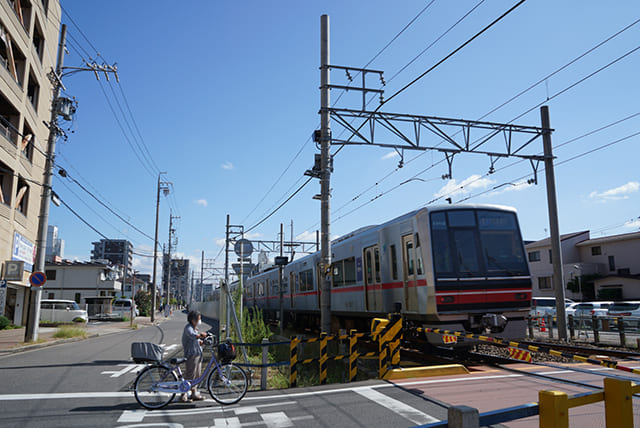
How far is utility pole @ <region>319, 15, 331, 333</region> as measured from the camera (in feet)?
38.8

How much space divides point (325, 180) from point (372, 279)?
9.48 feet

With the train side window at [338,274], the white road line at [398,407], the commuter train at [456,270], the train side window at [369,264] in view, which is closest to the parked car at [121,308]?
the train side window at [338,274]

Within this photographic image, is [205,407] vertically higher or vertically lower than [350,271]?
lower

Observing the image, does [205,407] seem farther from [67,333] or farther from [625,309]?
[625,309]

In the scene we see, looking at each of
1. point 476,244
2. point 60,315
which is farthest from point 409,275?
point 60,315

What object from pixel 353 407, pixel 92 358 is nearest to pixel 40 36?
pixel 92 358

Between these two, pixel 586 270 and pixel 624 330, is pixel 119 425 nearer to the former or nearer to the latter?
pixel 624 330

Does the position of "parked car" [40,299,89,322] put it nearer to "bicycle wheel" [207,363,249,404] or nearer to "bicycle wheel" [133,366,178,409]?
"bicycle wheel" [133,366,178,409]

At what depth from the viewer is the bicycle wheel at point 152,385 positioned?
22.0 feet

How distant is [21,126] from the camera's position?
23.1m

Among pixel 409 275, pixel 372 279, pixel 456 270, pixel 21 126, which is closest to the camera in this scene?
pixel 456 270

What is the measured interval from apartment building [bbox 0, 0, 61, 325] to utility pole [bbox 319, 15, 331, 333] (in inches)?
492

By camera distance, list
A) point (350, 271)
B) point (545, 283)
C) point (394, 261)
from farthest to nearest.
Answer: point (545, 283) < point (350, 271) < point (394, 261)

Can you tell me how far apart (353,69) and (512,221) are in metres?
5.63
